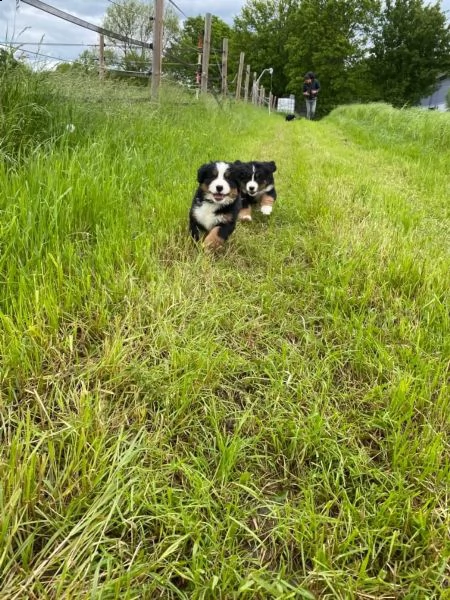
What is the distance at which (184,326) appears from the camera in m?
1.75

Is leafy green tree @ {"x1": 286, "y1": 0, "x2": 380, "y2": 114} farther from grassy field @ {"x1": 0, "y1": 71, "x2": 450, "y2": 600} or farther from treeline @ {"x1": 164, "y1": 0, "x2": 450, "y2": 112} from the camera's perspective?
grassy field @ {"x1": 0, "y1": 71, "x2": 450, "y2": 600}

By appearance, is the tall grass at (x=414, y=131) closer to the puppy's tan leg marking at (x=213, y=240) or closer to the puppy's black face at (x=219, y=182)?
the puppy's black face at (x=219, y=182)

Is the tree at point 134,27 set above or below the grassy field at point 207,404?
above

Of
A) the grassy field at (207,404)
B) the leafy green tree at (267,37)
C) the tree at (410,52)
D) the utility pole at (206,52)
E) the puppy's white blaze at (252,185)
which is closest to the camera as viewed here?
the grassy field at (207,404)

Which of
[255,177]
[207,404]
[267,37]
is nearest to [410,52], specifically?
[267,37]

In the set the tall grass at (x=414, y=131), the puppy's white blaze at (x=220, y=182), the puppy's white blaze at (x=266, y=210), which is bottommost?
the puppy's white blaze at (x=266, y=210)

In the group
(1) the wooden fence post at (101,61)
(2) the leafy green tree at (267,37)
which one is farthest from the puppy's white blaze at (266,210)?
(2) the leafy green tree at (267,37)

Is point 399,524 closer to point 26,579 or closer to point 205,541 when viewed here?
point 205,541

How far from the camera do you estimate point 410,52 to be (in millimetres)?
37344

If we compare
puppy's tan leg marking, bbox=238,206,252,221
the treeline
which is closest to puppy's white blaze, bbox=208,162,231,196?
puppy's tan leg marking, bbox=238,206,252,221

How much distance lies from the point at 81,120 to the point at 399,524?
3491mm

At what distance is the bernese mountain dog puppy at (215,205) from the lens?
284cm

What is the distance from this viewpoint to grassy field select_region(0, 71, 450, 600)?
3.02 feet

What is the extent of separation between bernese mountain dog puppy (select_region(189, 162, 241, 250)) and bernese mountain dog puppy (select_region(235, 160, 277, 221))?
1.58 ft
